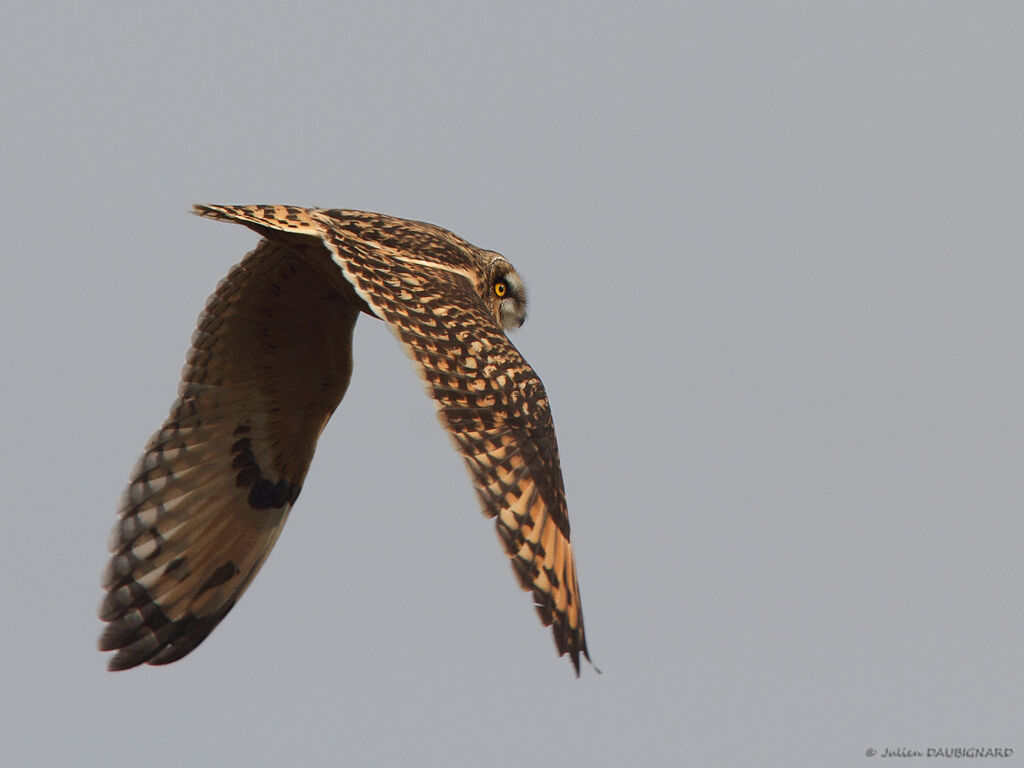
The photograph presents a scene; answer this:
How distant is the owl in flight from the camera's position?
7.34 meters

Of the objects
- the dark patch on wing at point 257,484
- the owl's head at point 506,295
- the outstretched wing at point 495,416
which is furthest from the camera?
the dark patch on wing at point 257,484

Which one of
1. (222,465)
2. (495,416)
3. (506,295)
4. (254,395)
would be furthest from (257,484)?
(495,416)

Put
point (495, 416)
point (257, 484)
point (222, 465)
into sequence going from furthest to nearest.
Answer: point (257, 484) → point (222, 465) → point (495, 416)

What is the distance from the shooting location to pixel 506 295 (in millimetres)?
9039

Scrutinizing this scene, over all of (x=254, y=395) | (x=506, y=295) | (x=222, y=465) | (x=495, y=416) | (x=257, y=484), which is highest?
(x=506, y=295)

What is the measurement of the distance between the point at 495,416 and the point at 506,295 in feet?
8.84

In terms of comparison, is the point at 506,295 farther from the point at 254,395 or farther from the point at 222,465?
the point at 222,465

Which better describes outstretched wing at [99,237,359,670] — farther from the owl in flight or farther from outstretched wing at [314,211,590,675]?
outstretched wing at [314,211,590,675]

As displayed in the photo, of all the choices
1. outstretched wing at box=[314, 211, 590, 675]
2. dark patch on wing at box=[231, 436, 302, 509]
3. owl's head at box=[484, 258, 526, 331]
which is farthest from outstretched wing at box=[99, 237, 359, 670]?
outstretched wing at box=[314, 211, 590, 675]

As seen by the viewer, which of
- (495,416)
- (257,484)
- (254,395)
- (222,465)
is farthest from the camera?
(257,484)

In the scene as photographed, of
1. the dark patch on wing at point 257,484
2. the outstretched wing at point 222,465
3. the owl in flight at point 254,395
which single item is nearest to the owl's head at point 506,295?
the owl in flight at point 254,395

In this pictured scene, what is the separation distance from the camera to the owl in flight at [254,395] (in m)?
7.34

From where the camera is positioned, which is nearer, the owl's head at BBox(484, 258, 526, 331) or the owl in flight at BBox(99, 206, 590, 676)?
the owl in flight at BBox(99, 206, 590, 676)

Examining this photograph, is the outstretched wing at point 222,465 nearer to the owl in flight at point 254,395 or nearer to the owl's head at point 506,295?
the owl in flight at point 254,395
